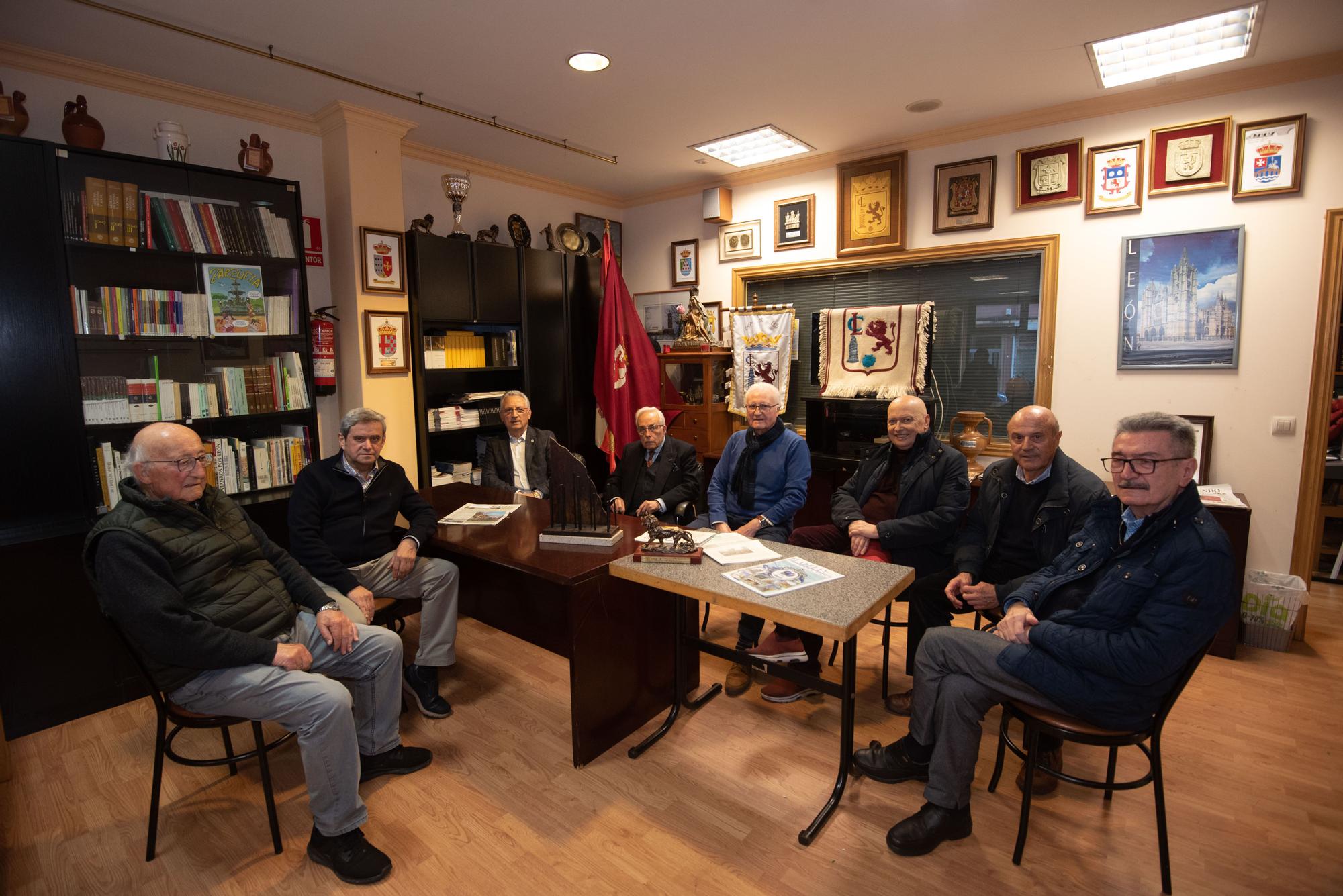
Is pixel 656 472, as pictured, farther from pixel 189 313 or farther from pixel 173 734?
pixel 189 313

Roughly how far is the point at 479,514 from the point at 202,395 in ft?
5.17

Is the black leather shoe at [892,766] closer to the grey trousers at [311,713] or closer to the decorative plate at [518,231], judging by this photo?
the grey trousers at [311,713]

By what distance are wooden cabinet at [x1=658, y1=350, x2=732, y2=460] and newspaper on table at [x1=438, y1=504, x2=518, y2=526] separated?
6.80ft

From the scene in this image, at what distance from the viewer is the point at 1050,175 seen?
3797 mm

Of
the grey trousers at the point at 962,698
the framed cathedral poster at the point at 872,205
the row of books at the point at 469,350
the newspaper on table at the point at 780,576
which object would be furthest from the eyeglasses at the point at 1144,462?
the row of books at the point at 469,350

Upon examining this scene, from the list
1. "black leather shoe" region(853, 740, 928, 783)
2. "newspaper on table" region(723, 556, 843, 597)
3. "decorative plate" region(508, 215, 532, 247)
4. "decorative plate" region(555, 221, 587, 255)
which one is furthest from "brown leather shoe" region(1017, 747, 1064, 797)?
"decorative plate" region(555, 221, 587, 255)

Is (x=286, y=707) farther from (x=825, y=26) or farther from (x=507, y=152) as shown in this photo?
(x=507, y=152)

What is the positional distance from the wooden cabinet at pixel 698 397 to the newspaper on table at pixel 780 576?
2.82 m

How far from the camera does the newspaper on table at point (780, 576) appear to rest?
1.95 meters

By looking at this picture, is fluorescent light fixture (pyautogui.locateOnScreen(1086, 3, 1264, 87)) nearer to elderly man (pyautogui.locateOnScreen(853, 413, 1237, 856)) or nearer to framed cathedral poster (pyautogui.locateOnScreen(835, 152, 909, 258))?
framed cathedral poster (pyautogui.locateOnScreen(835, 152, 909, 258))

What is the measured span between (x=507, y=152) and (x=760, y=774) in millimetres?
4071

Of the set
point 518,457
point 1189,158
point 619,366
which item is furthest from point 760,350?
point 1189,158

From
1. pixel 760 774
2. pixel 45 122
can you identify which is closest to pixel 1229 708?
pixel 760 774

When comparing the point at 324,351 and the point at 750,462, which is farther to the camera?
the point at 324,351
